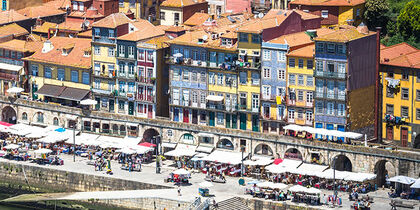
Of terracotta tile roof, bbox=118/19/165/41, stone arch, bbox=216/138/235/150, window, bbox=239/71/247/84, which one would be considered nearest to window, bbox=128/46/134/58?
terracotta tile roof, bbox=118/19/165/41

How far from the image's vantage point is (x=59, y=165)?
572 feet

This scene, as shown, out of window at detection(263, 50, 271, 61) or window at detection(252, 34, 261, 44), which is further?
window at detection(252, 34, 261, 44)

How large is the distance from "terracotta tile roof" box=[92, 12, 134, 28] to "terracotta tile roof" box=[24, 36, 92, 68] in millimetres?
5093

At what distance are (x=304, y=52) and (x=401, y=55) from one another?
11532mm

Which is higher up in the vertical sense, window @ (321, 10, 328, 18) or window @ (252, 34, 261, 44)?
window @ (321, 10, 328, 18)

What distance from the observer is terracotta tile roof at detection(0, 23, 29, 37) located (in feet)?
642

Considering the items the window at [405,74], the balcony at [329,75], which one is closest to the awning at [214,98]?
the balcony at [329,75]

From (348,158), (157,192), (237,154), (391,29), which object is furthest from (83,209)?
(391,29)

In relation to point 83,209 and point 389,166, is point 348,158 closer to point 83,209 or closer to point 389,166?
point 389,166

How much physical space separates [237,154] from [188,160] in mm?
6170

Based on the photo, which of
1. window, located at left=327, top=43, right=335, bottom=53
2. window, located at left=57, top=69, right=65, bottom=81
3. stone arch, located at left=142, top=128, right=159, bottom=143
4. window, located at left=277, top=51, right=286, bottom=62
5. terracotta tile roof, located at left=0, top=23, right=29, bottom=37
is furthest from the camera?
terracotta tile roof, located at left=0, top=23, right=29, bottom=37

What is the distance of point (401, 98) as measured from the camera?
16900 centimetres

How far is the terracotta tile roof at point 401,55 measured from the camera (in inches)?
6619

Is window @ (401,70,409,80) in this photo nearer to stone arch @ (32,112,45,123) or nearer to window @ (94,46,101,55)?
window @ (94,46,101,55)
